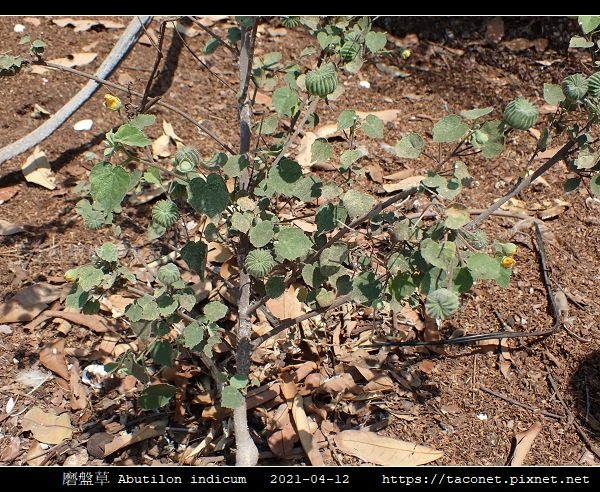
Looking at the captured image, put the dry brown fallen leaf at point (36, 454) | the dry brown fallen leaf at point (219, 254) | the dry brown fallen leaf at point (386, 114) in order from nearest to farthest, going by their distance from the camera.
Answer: the dry brown fallen leaf at point (36, 454), the dry brown fallen leaf at point (219, 254), the dry brown fallen leaf at point (386, 114)

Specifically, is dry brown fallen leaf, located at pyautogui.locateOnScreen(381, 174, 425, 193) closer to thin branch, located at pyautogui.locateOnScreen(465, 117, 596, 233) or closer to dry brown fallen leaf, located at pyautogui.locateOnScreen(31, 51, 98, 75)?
thin branch, located at pyautogui.locateOnScreen(465, 117, 596, 233)

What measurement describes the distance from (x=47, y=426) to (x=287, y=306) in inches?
34.8

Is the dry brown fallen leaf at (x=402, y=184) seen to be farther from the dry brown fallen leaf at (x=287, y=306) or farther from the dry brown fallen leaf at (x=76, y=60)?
the dry brown fallen leaf at (x=76, y=60)

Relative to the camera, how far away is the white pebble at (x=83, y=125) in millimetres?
2941

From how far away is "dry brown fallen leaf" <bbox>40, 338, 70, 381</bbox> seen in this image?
225 centimetres

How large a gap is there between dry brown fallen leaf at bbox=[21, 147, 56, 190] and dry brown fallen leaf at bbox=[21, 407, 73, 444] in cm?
99

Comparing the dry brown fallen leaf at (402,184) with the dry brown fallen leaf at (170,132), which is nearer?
the dry brown fallen leaf at (402,184)

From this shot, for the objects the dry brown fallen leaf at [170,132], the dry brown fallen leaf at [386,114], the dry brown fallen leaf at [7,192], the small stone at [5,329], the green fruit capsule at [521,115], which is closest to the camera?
the green fruit capsule at [521,115]

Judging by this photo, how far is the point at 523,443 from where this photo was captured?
83.1 inches

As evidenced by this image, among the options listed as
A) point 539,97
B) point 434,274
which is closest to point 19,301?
point 434,274

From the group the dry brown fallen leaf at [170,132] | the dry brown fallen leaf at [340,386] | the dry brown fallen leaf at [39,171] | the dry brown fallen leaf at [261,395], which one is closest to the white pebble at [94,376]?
the dry brown fallen leaf at [261,395]

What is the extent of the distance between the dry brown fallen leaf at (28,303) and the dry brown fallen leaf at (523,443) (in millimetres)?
1646

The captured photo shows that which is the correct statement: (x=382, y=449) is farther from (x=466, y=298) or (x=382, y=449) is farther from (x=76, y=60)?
(x=76, y=60)

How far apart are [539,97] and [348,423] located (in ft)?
6.03
